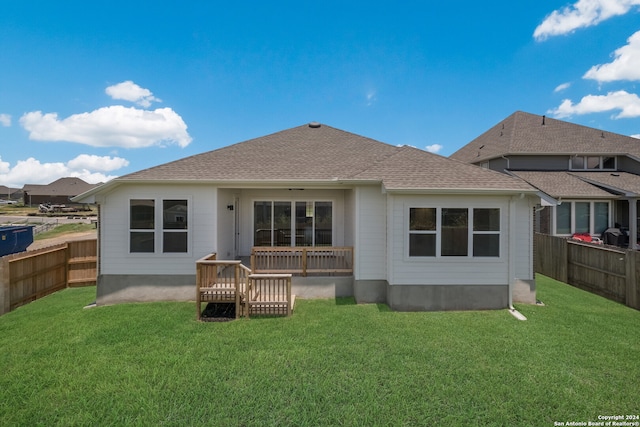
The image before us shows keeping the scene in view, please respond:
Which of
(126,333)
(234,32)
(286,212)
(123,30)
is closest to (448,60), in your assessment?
(234,32)

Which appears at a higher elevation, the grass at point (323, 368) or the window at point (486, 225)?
the window at point (486, 225)

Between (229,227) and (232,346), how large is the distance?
4879mm

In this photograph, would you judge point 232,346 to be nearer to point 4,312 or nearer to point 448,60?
point 4,312

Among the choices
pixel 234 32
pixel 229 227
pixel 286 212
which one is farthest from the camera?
pixel 234 32

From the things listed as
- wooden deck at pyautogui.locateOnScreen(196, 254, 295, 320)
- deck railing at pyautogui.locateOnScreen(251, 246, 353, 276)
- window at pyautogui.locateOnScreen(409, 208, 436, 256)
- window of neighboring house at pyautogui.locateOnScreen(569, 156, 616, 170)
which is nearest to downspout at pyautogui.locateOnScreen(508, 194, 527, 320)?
window at pyautogui.locateOnScreen(409, 208, 436, 256)

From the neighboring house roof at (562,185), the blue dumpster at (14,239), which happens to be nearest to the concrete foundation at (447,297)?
the neighboring house roof at (562,185)

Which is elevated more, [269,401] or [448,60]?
[448,60]

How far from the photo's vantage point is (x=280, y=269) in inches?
336

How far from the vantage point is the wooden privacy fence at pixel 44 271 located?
7992 mm

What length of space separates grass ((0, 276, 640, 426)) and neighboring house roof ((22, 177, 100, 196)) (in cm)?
8613

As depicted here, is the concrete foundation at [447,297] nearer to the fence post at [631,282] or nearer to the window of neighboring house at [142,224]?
the fence post at [631,282]

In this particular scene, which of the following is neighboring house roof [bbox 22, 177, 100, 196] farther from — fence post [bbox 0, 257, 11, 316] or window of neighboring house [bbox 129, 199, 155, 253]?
window of neighboring house [bbox 129, 199, 155, 253]

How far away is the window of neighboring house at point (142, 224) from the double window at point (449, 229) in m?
7.20

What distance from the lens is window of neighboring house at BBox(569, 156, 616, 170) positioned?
17.5m
